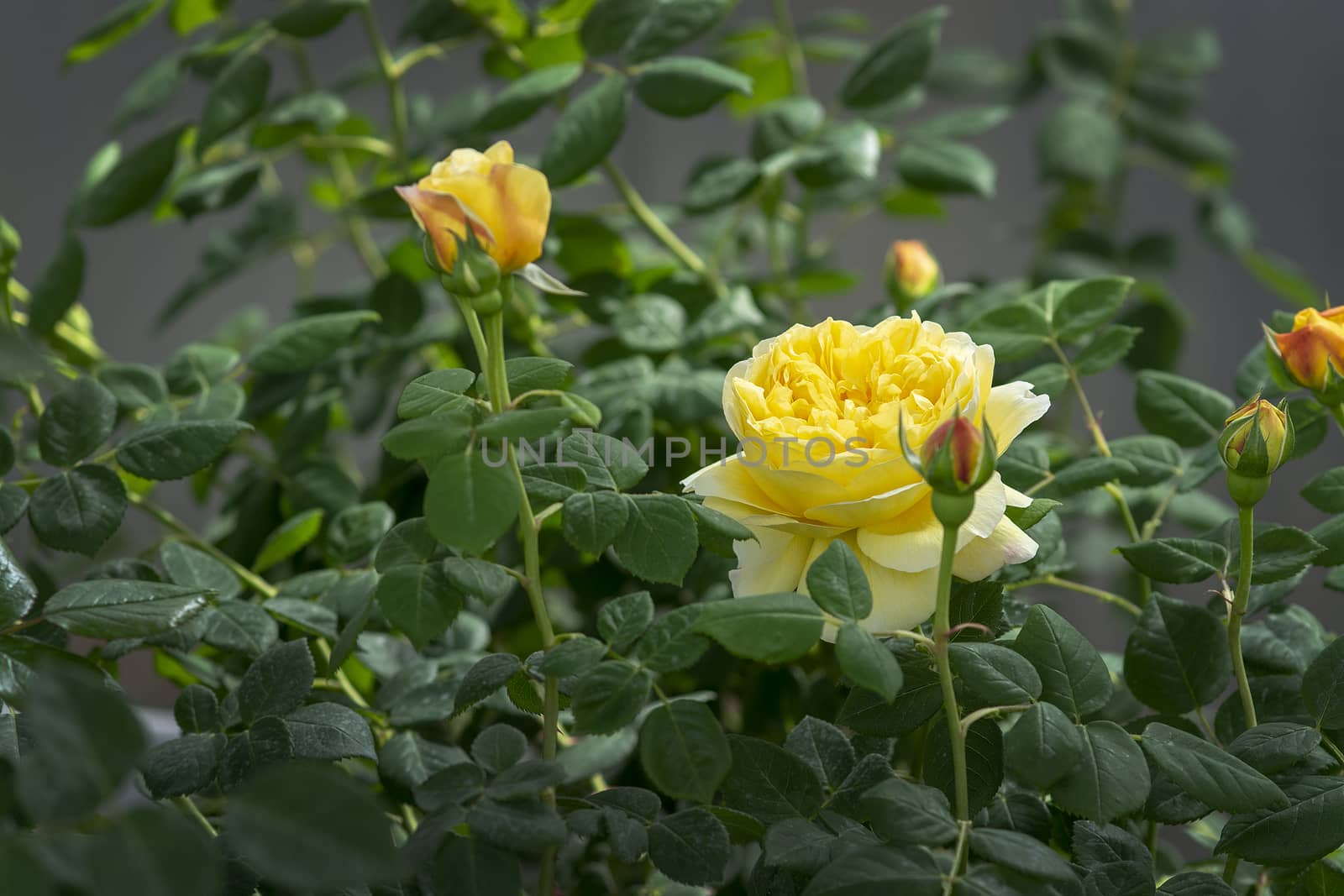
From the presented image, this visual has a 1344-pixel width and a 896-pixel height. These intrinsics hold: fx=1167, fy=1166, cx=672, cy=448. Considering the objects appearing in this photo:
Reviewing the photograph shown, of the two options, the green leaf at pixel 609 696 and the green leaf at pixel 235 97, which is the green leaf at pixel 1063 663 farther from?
the green leaf at pixel 235 97

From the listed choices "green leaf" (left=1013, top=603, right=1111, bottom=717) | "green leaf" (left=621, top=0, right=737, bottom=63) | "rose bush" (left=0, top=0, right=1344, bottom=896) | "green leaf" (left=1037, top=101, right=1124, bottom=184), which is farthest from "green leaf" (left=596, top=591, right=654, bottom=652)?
"green leaf" (left=1037, top=101, right=1124, bottom=184)

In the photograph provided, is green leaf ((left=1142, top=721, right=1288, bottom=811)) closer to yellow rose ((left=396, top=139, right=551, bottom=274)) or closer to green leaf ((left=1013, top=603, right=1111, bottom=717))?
green leaf ((left=1013, top=603, right=1111, bottom=717))

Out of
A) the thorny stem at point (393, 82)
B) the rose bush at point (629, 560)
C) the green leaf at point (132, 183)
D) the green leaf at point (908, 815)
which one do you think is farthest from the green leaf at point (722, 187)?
the green leaf at point (908, 815)

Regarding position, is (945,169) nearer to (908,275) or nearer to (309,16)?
(908,275)

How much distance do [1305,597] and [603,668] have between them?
1.29 metres

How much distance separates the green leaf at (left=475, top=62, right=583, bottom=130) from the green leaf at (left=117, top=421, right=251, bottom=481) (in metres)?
0.21

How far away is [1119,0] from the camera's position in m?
1.07

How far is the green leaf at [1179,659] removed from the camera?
0.37 metres

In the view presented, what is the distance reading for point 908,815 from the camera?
11.0 inches

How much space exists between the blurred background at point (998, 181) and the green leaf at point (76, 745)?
45.7 inches

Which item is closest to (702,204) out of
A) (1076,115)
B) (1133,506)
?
(1133,506)

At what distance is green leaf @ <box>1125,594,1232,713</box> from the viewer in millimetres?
367

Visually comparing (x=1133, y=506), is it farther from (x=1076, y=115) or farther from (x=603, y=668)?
(x=1076, y=115)

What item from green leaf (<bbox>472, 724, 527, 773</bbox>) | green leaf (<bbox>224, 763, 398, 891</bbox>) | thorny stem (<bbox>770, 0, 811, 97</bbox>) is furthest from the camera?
thorny stem (<bbox>770, 0, 811, 97</bbox>)
